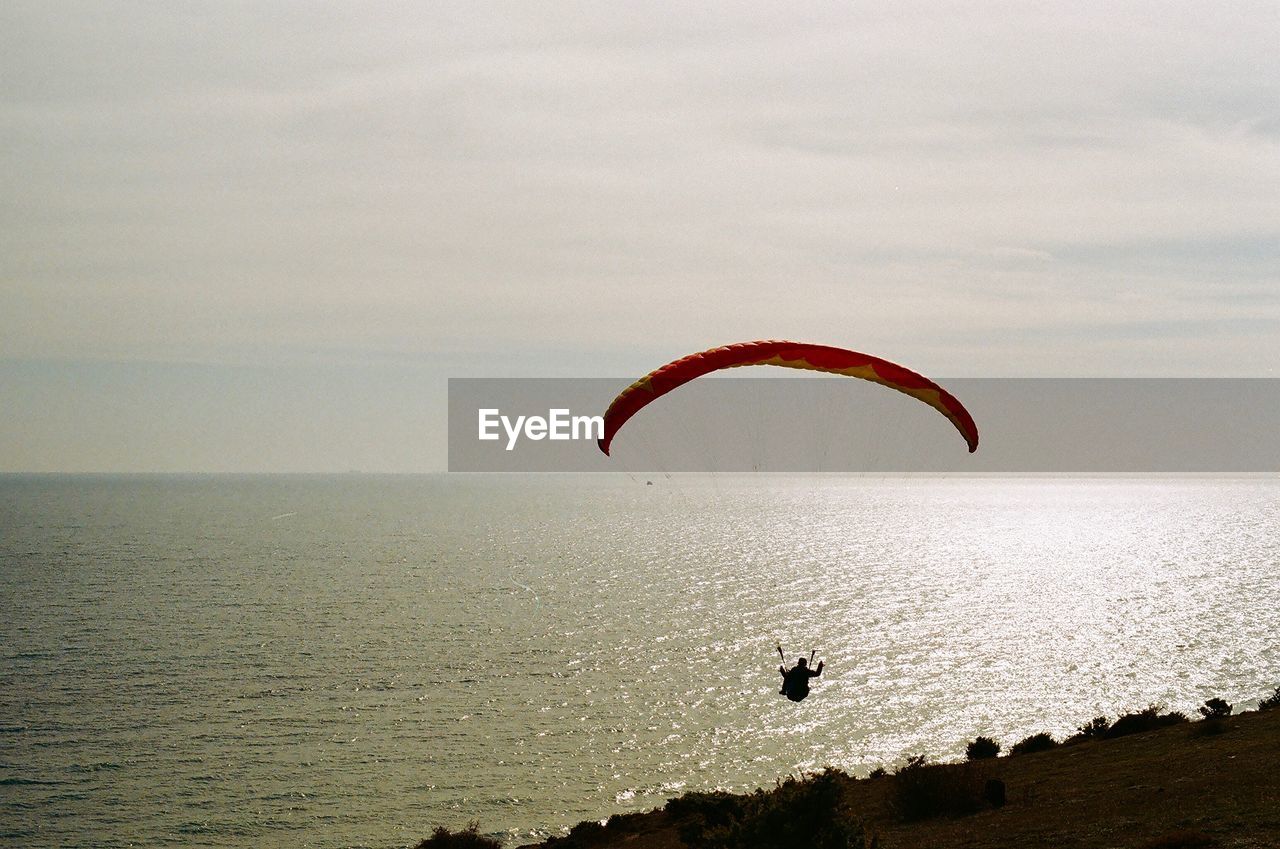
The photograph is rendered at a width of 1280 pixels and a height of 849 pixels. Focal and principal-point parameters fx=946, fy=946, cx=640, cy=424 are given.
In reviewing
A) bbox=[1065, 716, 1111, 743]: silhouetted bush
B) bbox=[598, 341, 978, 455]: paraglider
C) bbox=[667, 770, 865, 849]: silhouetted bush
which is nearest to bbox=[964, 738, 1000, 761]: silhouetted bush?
bbox=[1065, 716, 1111, 743]: silhouetted bush

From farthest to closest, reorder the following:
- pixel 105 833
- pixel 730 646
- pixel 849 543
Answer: pixel 849 543, pixel 730 646, pixel 105 833

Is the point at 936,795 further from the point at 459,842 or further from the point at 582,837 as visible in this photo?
the point at 459,842

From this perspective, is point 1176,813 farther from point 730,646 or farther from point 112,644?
point 112,644

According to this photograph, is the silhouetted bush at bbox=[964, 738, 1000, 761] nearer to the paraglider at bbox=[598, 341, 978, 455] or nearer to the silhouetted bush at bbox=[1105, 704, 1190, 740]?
the silhouetted bush at bbox=[1105, 704, 1190, 740]

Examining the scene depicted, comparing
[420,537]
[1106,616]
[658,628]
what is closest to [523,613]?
[658,628]

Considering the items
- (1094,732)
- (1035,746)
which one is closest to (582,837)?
(1035,746)

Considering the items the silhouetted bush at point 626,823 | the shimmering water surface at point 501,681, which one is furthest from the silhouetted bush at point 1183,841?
the shimmering water surface at point 501,681
